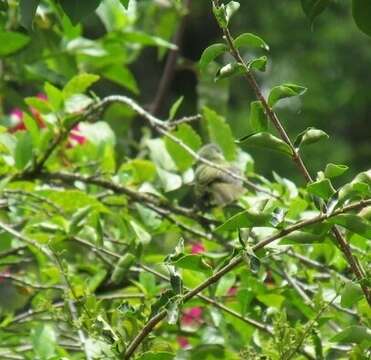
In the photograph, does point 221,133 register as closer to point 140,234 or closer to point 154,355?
point 140,234

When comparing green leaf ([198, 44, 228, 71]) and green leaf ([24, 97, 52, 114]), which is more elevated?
green leaf ([198, 44, 228, 71])

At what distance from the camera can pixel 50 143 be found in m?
1.45

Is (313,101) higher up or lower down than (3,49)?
lower down

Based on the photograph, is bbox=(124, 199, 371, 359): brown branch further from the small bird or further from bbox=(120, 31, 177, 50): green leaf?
bbox=(120, 31, 177, 50): green leaf

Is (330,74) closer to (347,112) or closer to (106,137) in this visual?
(347,112)

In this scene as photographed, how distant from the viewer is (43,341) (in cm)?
125

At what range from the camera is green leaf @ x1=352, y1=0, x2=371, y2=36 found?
903 mm

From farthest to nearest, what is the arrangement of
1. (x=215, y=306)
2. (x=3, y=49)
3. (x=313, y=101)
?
1. (x=313, y=101)
2. (x=3, y=49)
3. (x=215, y=306)

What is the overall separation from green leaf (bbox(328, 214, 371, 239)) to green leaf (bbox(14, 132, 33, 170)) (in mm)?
625

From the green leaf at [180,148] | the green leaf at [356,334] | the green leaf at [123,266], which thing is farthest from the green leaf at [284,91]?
the green leaf at [180,148]

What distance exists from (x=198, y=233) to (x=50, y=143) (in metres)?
0.24

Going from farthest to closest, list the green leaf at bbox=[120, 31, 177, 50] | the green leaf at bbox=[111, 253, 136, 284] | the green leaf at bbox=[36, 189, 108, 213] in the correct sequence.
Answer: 1. the green leaf at bbox=[120, 31, 177, 50]
2. the green leaf at bbox=[36, 189, 108, 213]
3. the green leaf at bbox=[111, 253, 136, 284]

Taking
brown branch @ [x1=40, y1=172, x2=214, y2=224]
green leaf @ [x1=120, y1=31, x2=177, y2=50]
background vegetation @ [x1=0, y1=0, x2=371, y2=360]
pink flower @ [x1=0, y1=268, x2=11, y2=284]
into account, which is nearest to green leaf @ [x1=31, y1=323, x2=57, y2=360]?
background vegetation @ [x1=0, y1=0, x2=371, y2=360]

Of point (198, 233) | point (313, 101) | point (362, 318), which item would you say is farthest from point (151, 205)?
point (313, 101)
